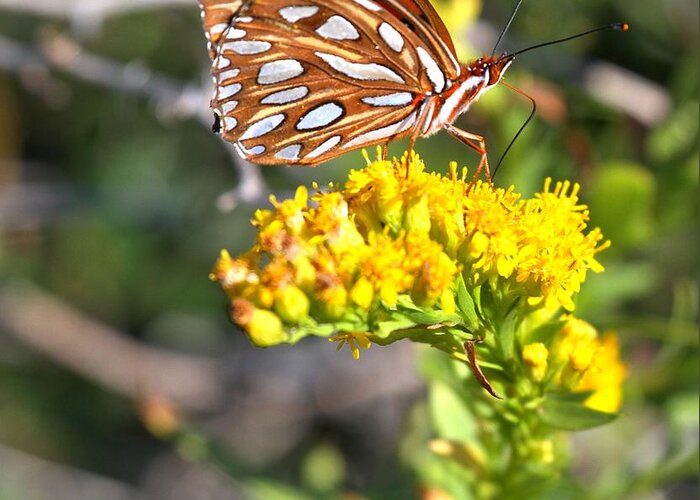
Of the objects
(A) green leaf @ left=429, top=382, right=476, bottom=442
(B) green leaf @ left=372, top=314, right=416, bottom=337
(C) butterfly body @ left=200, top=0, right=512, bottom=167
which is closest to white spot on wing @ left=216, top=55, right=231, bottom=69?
Answer: (C) butterfly body @ left=200, top=0, right=512, bottom=167

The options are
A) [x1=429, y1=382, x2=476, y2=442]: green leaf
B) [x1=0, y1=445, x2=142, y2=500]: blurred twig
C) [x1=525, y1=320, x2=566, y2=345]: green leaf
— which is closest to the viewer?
[x1=525, y1=320, x2=566, y2=345]: green leaf

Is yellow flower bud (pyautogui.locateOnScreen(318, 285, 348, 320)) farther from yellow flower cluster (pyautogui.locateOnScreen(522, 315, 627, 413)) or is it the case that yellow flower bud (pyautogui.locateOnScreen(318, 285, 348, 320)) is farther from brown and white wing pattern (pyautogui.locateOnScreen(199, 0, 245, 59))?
brown and white wing pattern (pyautogui.locateOnScreen(199, 0, 245, 59))

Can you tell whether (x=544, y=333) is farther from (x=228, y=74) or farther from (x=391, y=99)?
(x=228, y=74)

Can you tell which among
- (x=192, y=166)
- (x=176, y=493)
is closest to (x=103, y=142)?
(x=192, y=166)

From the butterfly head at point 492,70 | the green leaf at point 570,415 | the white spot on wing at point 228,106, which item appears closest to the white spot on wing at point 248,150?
the white spot on wing at point 228,106

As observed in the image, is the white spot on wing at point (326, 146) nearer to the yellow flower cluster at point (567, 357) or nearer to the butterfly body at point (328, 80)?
the butterfly body at point (328, 80)

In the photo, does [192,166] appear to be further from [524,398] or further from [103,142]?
[524,398]

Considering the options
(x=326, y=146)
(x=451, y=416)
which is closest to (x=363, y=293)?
(x=451, y=416)
